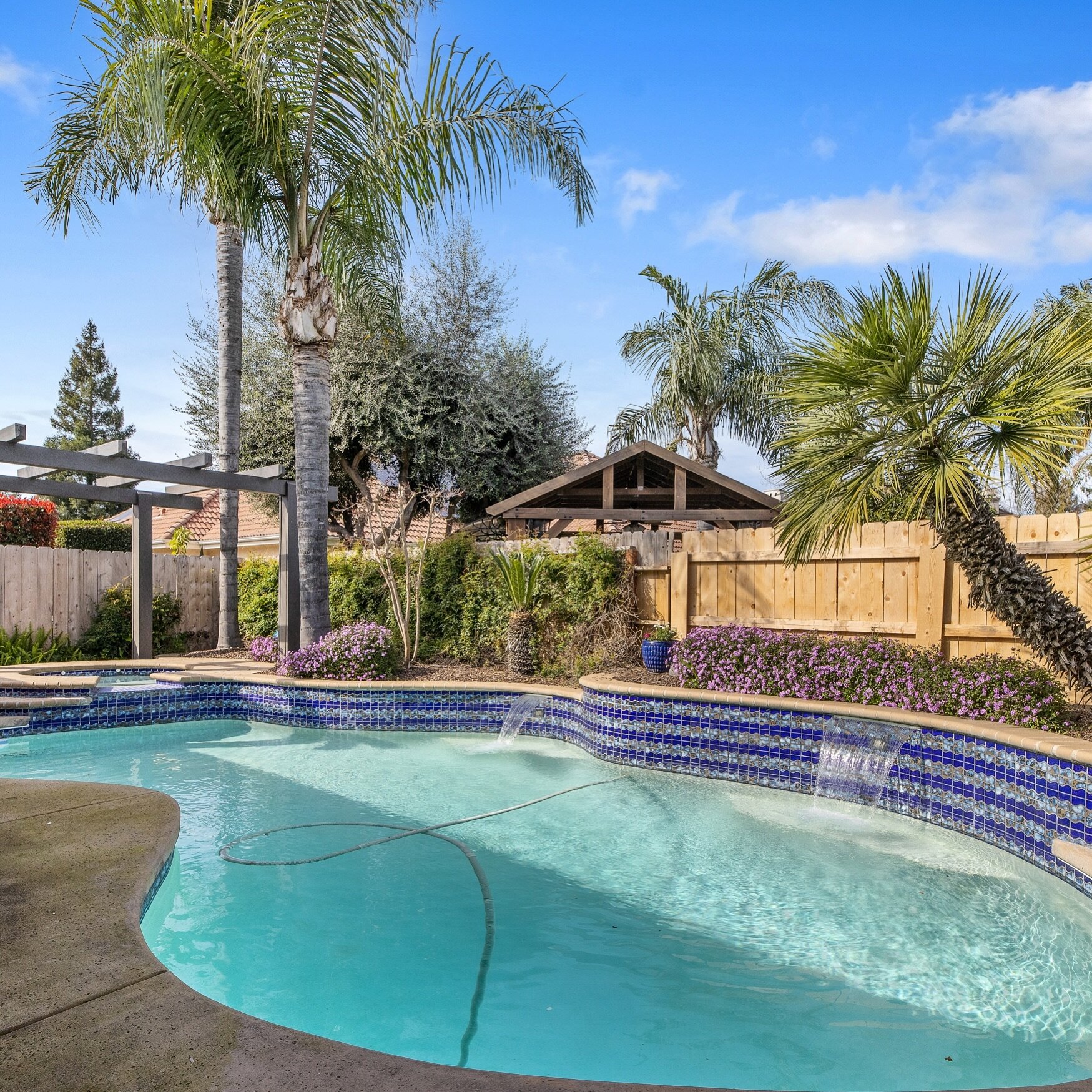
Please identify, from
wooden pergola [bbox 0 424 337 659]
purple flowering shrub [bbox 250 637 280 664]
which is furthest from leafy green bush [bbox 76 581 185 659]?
purple flowering shrub [bbox 250 637 280 664]

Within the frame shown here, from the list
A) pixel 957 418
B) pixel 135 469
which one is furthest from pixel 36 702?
pixel 957 418

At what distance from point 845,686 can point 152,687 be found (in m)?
7.73

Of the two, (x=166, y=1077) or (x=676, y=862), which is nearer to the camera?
(x=166, y=1077)

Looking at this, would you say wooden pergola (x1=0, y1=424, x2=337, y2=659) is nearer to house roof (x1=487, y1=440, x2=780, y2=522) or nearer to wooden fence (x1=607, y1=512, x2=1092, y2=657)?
house roof (x1=487, y1=440, x2=780, y2=522)

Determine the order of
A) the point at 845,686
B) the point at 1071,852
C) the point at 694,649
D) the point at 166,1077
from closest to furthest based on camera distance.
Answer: the point at 166,1077 < the point at 1071,852 < the point at 845,686 < the point at 694,649

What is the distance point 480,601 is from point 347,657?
2067 millimetres

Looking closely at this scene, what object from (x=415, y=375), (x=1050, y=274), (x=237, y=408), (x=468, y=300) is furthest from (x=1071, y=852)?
(x=1050, y=274)

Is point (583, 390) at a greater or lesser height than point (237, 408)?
greater

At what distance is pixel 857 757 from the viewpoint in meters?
6.16

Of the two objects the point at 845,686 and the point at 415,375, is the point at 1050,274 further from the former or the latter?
the point at 845,686

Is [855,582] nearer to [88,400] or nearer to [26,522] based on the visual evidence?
[26,522]

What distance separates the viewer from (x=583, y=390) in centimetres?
1641

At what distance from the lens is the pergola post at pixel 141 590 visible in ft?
38.7

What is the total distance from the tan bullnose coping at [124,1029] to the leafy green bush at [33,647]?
31.9 feet
